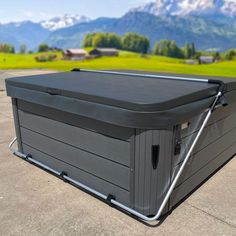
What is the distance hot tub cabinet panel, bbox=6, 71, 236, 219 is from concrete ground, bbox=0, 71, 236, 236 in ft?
0.41

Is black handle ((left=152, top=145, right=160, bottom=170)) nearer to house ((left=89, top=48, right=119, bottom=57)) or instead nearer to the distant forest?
house ((left=89, top=48, right=119, bottom=57))

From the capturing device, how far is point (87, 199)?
8.45 ft

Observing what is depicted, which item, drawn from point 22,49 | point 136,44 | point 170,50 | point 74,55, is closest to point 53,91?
point 74,55

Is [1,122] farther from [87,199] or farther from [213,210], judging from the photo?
[213,210]

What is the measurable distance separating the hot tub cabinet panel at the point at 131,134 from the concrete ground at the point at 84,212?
125 mm

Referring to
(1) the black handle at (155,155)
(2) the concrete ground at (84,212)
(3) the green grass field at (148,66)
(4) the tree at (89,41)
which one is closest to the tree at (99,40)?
(4) the tree at (89,41)

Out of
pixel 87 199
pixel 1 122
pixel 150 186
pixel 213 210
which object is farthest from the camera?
pixel 1 122

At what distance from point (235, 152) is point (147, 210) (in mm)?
2045

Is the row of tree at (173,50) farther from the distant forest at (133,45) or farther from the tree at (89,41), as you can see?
the tree at (89,41)

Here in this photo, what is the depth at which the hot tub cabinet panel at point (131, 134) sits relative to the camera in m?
2.03

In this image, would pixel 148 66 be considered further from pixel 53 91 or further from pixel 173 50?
pixel 173 50

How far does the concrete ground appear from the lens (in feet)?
6.97

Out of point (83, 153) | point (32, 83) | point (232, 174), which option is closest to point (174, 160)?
point (83, 153)

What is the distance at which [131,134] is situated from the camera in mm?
2086
